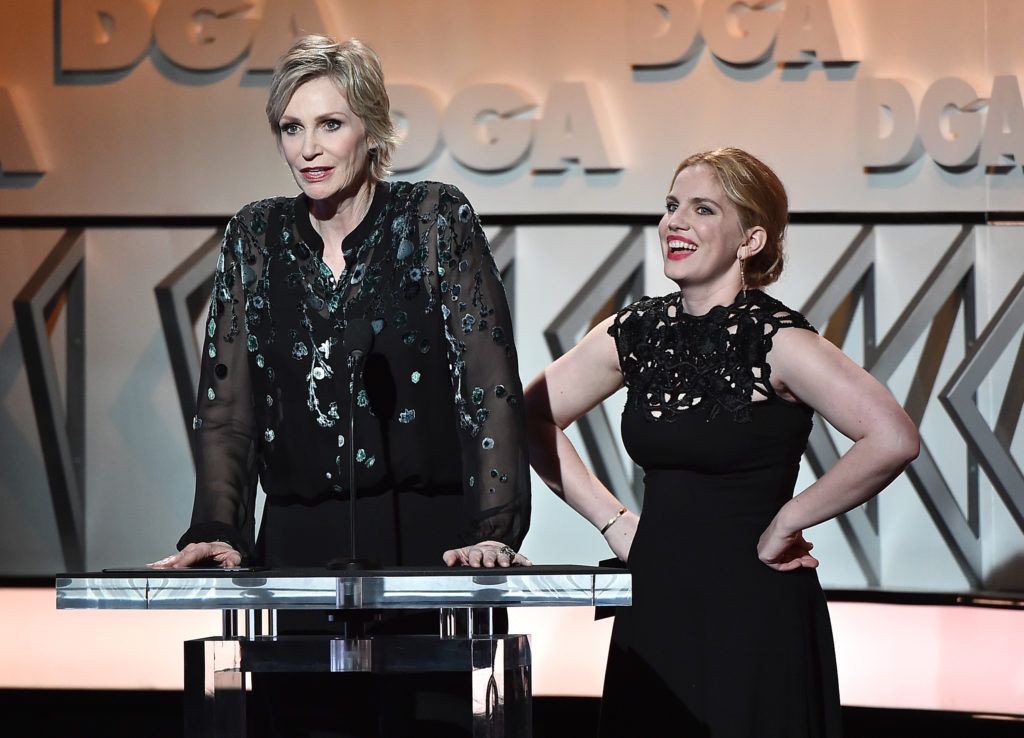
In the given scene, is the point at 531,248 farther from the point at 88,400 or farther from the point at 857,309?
the point at 88,400

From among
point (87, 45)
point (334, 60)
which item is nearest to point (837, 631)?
point (334, 60)

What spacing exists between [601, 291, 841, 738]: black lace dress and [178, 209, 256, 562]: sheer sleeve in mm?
701

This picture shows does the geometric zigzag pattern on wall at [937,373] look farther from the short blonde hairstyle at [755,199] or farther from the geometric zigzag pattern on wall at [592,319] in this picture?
the short blonde hairstyle at [755,199]

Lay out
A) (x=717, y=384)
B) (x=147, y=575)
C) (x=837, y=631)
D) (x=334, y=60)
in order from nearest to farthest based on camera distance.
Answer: (x=147, y=575), (x=334, y=60), (x=717, y=384), (x=837, y=631)

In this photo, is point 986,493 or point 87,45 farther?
point 87,45

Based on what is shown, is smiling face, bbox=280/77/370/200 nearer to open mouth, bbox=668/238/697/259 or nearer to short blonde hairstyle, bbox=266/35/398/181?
short blonde hairstyle, bbox=266/35/398/181

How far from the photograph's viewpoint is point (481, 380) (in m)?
2.16

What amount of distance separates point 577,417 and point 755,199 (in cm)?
59

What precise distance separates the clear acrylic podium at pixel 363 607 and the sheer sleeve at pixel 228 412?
0.42 meters

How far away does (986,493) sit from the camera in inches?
194

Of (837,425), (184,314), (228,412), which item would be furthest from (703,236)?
(184,314)

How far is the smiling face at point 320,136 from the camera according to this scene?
85.6 inches

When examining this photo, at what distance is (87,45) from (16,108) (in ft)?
1.22

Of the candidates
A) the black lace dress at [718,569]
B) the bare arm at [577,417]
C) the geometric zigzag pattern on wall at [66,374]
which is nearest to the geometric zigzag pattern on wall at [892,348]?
the geometric zigzag pattern on wall at [66,374]
